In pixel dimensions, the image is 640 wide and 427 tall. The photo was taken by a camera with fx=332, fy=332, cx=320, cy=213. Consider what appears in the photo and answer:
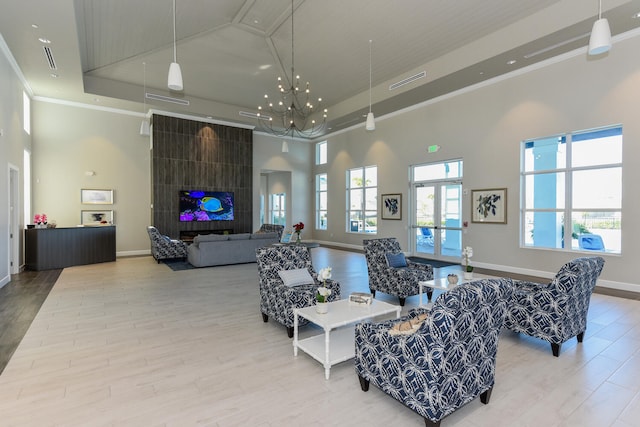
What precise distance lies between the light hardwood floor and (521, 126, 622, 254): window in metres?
2.04

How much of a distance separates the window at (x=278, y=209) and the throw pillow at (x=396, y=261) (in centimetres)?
944

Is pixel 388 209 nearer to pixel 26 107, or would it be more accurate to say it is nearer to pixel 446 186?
pixel 446 186

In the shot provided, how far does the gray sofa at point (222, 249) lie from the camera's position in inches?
314

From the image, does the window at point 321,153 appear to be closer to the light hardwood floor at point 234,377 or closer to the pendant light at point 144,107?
the pendant light at point 144,107

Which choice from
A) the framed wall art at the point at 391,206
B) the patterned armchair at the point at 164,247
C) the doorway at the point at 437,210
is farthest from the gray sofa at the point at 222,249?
the doorway at the point at 437,210

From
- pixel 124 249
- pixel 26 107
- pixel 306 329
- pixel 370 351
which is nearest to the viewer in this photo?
pixel 370 351

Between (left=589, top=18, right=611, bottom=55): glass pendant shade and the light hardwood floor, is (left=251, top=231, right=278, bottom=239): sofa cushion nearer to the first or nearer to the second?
the light hardwood floor

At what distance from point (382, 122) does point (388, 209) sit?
283 centimetres

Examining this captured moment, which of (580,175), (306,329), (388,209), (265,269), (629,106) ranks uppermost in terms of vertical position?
(629,106)

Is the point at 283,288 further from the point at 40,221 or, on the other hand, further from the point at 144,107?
the point at 144,107

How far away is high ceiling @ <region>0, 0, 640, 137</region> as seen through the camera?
220 inches

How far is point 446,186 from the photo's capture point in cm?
909

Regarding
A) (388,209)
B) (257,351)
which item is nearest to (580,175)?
(388,209)

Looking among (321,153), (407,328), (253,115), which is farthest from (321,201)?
(407,328)
